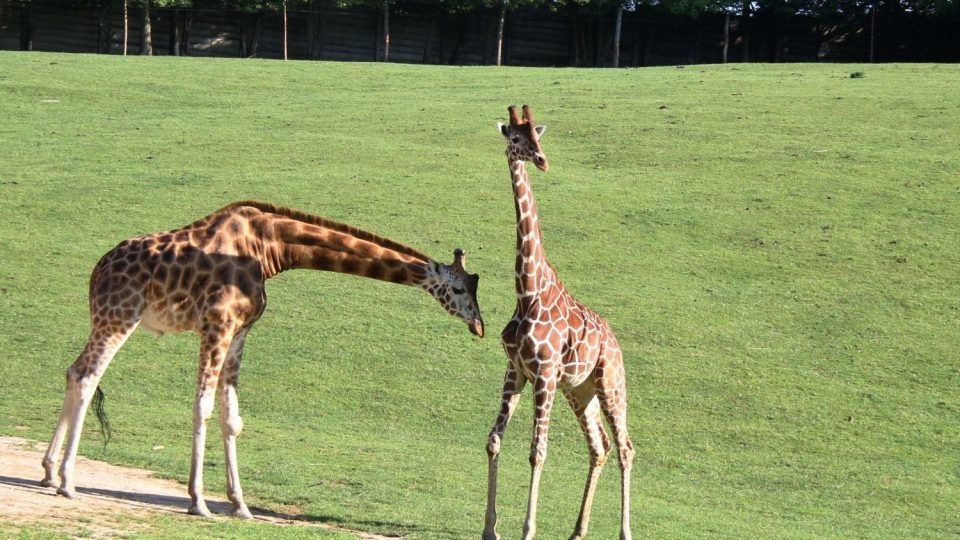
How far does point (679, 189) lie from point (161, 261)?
13.6m

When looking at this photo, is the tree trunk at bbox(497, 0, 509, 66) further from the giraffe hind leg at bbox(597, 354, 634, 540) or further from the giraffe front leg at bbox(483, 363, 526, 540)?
the giraffe front leg at bbox(483, 363, 526, 540)

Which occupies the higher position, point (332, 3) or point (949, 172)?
point (332, 3)

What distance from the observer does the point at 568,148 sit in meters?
24.4

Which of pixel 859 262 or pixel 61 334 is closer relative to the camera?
pixel 61 334

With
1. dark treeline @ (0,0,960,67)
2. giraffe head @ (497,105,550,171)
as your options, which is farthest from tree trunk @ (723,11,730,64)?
giraffe head @ (497,105,550,171)

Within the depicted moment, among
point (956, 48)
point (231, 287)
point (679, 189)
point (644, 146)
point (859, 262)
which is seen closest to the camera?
point (231, 287)

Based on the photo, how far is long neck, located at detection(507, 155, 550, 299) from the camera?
9.73 m

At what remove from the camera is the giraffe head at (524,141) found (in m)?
9.52

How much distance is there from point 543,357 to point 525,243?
0.95m

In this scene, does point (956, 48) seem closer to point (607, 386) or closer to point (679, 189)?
point (679, 189)

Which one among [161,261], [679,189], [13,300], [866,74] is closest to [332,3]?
[866,74]

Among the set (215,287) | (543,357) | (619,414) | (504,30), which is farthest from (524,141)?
(504,30)

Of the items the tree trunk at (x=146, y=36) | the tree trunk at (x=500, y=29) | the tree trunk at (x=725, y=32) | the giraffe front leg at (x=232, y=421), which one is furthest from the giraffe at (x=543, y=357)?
the tree trunk at (x=146, y=36)

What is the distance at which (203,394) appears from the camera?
377 inches
